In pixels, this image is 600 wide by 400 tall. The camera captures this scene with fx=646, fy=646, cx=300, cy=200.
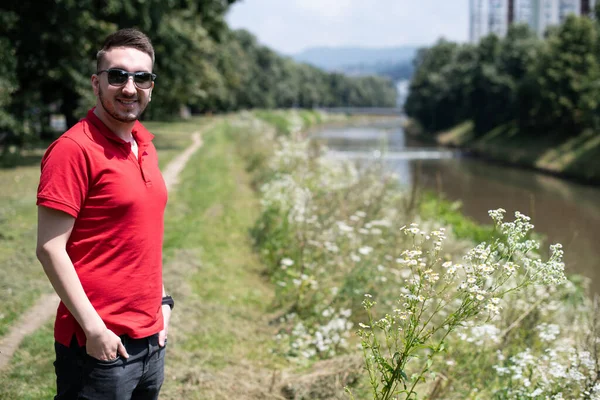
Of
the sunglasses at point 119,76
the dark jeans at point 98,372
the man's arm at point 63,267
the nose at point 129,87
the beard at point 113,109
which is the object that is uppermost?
the sunglasses at point 119,76

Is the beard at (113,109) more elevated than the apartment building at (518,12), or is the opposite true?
the apartment building at (518,12)

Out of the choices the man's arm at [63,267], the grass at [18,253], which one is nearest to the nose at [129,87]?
the man's arm at [63,267]

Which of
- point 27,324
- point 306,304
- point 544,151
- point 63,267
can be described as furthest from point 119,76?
point 544,151

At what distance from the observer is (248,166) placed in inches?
686

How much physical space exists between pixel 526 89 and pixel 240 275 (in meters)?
35.5

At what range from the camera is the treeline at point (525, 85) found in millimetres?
35156

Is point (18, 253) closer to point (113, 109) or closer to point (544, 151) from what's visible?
point (113, 109)

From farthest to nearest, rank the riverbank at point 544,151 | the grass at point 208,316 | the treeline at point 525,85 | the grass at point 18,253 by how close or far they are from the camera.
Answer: the treeline at point 525,85 < the riverbank at point 544,151 < the grass at point 18,253 < the grass at point 208,316

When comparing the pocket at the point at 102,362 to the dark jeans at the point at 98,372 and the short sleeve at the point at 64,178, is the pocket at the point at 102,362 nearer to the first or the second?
the dark jeans at the point at 98,372

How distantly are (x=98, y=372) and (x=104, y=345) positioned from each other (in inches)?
5.3

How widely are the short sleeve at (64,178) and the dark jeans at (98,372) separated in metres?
0.53

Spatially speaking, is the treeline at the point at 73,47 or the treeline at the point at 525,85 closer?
the treeline at the point at 73,47

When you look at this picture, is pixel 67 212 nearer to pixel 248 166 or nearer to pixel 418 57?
pixel 248 166

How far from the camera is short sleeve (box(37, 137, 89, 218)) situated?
2.17 meters
